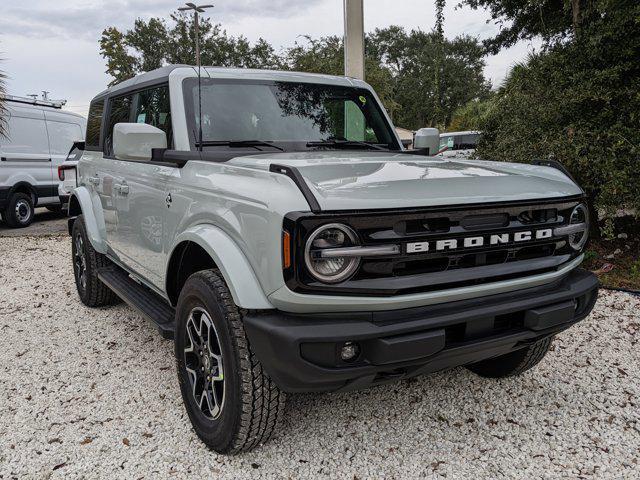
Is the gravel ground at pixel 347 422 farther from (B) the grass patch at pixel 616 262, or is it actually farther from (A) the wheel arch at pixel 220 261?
(B) the grass patch at pixel 616 262

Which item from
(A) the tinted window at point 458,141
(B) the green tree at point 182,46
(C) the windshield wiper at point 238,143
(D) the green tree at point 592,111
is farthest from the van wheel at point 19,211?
(B) the green tree at point 182,46

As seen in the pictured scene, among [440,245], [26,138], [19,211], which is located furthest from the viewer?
[19,211]

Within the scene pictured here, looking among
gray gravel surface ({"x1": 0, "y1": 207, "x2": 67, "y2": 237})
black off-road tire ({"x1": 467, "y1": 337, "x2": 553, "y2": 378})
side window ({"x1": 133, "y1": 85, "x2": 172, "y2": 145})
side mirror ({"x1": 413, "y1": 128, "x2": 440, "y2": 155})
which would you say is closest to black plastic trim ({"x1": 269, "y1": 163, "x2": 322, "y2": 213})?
side window ({"x1": 133, "y1": 85, "x2": 172, "y2": 145})

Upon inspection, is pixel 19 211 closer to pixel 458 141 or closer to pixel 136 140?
pixel 136 140

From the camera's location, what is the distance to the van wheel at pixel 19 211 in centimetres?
1055

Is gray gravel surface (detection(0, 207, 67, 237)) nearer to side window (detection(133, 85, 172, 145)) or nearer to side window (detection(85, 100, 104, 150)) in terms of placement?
side window (detection(85, 100, 104, 150))

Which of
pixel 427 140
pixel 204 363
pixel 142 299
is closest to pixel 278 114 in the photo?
pixel 427 140

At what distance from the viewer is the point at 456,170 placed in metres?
2.58

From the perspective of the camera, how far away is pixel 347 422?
2846mm

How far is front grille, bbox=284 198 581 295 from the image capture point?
1978mm

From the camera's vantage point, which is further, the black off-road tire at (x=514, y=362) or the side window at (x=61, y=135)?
the side window at (x=61, y=135)

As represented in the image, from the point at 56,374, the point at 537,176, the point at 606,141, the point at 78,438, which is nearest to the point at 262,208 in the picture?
the point at 537,176

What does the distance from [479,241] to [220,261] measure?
1111 mm

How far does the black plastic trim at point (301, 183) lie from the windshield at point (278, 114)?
108 centimetres
